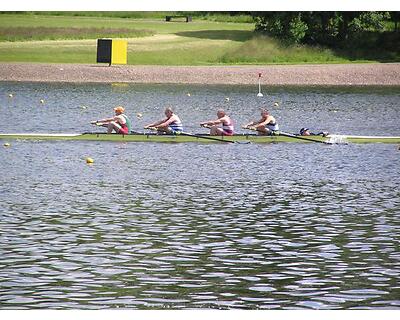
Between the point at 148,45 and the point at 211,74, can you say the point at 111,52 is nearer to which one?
the point at 148,45

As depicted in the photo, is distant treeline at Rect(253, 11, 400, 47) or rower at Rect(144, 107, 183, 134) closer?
rower at Rect(144, 107, 183, 134)

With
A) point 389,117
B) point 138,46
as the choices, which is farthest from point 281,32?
point 389,117

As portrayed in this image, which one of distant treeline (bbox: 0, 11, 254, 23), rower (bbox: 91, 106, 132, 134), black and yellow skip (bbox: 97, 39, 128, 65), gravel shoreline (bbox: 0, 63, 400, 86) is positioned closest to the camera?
rower (bbox: 91, 106, 132, 134)

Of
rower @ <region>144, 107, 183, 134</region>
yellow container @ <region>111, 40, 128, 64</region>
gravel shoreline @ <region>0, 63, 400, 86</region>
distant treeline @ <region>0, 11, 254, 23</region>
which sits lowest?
gravel shoreline @ <region>0, 63, 400, 86</region>

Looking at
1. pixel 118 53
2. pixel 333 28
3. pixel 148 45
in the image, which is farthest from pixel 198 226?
pixel 333 28

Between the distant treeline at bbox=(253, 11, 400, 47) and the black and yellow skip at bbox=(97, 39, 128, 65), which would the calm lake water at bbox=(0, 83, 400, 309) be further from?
the distant treeline at bbox=(253, 11, 400, 47)

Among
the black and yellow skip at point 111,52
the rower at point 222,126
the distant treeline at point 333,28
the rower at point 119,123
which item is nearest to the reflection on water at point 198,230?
the rower at point 119,123

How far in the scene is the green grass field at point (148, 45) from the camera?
7912 centimetres

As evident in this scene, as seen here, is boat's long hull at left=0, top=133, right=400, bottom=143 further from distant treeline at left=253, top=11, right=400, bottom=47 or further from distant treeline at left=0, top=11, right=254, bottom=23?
distant treeline at left=0, top=11, right=254, bottom=23

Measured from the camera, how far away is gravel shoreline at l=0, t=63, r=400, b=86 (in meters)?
73.4

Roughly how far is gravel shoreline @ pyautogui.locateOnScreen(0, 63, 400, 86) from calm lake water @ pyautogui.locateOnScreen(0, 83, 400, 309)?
3036 centimetres

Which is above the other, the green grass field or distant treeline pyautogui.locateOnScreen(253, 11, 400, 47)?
distant treeline pyautogui.locateOnScreen(253, 11, 400, 47)

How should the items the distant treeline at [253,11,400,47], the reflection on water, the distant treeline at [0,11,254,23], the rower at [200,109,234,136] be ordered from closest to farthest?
the reflection on water → the rower at [200,109,234,136] → the distant treeline at [253,11,400,47] → the distant treeline at [0,11,254,23]

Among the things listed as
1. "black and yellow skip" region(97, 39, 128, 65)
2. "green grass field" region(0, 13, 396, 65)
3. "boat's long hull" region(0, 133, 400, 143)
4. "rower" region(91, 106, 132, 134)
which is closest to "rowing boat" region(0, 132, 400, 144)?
"boat's long hull" region(0, 133, 400, 143)
